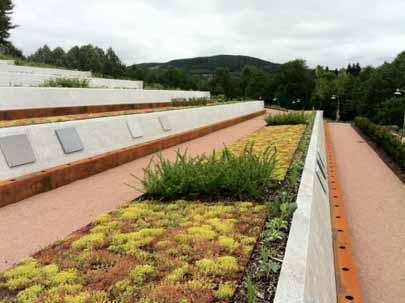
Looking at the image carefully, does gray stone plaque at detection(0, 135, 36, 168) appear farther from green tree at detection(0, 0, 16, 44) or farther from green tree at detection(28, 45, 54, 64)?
green tree at detection(28, 45, 54, 64)

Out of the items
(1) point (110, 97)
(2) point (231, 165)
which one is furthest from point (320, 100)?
(2) point (231, 165)

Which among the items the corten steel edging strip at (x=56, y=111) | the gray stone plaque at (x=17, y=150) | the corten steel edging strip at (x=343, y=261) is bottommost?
the corten steel edging strip at (x=343, y=261)

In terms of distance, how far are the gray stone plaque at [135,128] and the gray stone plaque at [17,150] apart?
2386 mm

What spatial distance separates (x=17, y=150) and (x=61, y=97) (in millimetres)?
4255

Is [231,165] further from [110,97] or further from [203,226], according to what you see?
[110,97]

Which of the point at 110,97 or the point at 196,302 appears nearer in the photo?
the point at 196,302

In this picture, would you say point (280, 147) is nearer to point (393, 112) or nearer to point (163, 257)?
point (163, 257)

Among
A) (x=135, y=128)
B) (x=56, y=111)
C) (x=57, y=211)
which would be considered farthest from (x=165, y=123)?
(x=57, y=211)

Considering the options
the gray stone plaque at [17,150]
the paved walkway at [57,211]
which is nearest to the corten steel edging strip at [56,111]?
the gray stone plaque at [17,150]

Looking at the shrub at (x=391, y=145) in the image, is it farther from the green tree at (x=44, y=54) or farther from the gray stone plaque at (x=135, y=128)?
the green tree at (x=44, y=54)

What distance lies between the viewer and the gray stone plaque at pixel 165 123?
25.6 feet

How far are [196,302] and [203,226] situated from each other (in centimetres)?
111

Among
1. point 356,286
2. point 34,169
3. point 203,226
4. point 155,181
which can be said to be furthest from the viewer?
point 34,169

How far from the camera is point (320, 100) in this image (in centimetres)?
7131
